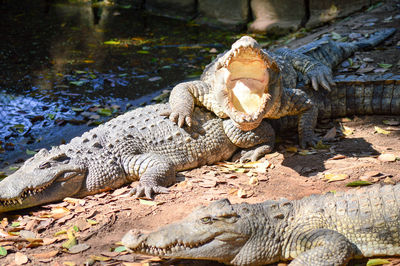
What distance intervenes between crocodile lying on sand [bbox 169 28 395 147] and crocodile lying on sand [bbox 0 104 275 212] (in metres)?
0.20

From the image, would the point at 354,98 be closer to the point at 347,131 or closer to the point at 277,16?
the point at 347,131

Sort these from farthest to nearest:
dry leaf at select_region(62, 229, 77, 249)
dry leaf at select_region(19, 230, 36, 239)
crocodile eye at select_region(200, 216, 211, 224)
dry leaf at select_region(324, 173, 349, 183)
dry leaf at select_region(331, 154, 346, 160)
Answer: dry leaf at select_region(331, 154, 346, 160) < dry leaf at select_region(324, 173, 349, 183) < dry leaf at select_region(19, 230, 36, 239) < dry leaf at select_region(62, 229, 77, 249) < crocodile eye at select_region(200, 216, 211, 224)

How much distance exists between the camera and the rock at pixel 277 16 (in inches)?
384

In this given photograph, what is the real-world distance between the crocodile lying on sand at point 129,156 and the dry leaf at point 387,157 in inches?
46.5

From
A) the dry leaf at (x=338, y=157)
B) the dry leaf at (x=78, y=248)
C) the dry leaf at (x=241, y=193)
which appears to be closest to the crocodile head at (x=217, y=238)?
the dry leaf at (x=78, y=248)

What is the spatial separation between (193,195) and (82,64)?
16.5ft

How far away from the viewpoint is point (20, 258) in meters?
3.48

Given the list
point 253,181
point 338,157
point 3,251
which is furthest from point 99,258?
point 338,157

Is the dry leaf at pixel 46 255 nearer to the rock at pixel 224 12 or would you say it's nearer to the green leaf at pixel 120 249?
the green leaf at pixel 120 249

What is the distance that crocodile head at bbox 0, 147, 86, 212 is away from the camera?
4164 mm

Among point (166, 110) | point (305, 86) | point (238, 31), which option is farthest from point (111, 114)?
point (238, 31)

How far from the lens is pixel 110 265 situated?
326 centimetres

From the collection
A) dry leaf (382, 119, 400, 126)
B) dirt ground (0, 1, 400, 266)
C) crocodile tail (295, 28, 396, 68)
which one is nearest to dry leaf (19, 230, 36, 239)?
dirt ground (0, 1, 400, 266)

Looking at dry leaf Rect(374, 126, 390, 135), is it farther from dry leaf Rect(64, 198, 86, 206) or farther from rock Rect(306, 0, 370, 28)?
rock Rect(306, 0, 370, 28)
